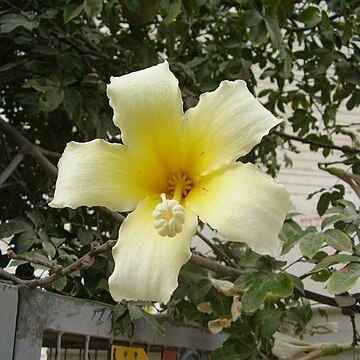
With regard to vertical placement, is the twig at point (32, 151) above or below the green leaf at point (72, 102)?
below

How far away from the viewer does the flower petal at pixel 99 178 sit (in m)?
A: 0.50

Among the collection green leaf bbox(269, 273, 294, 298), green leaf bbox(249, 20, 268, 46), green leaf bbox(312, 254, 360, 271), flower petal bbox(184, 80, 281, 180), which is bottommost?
green leaf bbox(269, 273, 294, 298)

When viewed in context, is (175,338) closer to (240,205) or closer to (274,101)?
(240,205)

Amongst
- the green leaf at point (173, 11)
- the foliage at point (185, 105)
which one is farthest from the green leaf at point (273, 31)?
the green leaf at point (173, 11)

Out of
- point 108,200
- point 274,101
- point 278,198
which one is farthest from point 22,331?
point 274,101

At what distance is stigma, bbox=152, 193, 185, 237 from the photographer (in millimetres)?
462

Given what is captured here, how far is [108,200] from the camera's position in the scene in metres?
0.51

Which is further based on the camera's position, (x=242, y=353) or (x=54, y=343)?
(x=242, y=353)

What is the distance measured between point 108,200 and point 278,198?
13 centimetres

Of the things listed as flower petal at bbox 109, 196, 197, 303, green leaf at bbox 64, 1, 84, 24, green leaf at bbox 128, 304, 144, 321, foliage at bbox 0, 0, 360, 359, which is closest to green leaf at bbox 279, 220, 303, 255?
foliage at bbox 0, 0, 360, 359

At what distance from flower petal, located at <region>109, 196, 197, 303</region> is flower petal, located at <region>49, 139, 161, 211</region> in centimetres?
3

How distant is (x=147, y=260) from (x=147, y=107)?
0.12 m

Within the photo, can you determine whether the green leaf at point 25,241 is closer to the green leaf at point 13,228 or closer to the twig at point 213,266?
the green leaf at point 13,228

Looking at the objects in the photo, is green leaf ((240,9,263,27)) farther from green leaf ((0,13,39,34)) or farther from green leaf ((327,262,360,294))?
green leaf ((327,262,360,294))
